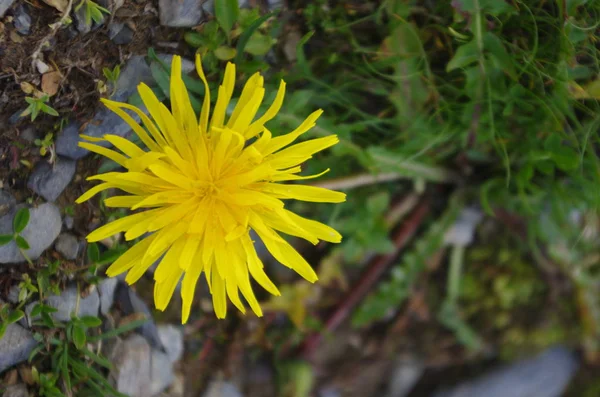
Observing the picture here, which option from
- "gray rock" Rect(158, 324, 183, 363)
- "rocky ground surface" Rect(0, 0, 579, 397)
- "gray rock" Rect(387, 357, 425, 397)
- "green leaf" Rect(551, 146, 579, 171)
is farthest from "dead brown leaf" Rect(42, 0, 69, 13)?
"gray rock" Rect(387, 357, 425, 397)

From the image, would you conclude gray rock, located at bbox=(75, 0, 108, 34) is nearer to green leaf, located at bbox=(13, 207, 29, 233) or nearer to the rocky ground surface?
the rocky ground surface

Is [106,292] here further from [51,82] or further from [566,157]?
[566,157]

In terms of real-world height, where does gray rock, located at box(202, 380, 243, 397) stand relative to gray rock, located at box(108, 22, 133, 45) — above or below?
below

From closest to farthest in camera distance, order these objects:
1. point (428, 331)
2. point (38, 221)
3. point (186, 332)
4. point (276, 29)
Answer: point (38, 221) < point (276, 29) < point (186, 332) < point (428, 331)

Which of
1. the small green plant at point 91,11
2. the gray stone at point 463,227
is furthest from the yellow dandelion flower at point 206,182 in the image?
the gray stone at point 463,227

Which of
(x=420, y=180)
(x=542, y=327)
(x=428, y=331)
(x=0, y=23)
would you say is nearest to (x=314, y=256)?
(x=420, y=180)

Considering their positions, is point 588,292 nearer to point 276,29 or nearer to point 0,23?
point 276,29
